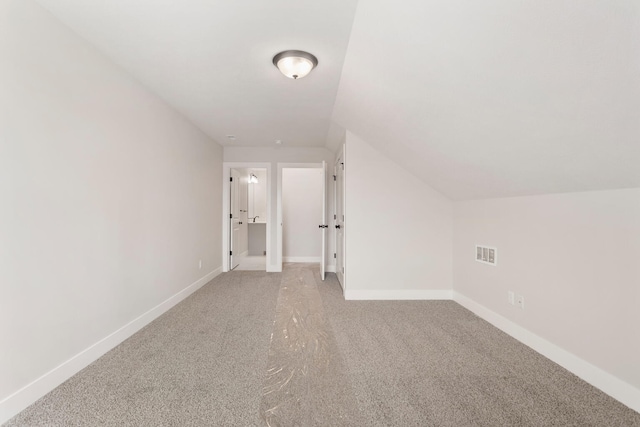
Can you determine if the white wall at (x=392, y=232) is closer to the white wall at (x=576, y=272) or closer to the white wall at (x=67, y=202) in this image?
the white wall at (x=576, y=272)

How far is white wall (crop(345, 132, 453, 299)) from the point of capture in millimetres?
3779

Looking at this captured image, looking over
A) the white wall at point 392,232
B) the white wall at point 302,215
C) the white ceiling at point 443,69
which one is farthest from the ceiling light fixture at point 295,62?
the white wall at point 302,215

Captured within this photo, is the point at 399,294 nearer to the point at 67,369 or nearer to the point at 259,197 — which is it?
the point at 67,369

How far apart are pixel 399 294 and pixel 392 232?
792mm

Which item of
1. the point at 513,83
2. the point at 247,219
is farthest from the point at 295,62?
the point at 247,219

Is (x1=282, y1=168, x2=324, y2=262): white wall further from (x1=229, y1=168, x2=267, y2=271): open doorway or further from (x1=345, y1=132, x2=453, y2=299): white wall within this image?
(x1=345, y1=132, x2=453, y2=299): white wall

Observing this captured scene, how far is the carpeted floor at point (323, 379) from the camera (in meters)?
1.59

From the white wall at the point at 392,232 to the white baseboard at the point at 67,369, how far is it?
2.26 m

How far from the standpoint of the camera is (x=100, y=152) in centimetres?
225

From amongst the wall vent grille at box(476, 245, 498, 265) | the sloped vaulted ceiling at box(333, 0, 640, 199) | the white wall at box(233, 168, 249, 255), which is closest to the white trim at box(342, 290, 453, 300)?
the wall vent grille at box(476, 245, 498, 265)

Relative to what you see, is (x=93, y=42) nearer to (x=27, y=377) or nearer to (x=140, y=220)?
(x=140, y=220)

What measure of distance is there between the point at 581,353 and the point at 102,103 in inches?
152

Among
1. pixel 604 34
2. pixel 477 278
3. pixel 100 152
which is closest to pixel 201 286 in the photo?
pixel 100 152

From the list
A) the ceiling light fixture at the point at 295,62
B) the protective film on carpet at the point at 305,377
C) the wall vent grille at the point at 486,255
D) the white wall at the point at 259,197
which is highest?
the ceiling light fixture at the point at 295,62
